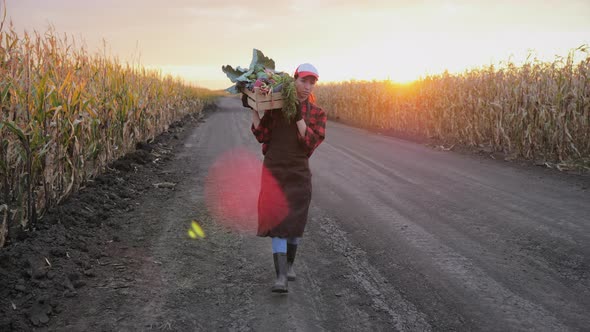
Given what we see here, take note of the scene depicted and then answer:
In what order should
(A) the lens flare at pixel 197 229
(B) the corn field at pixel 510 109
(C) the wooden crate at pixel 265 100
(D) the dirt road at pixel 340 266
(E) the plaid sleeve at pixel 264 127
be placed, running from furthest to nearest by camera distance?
1. (B) the corn field at pixel 510 109
2. (A) the lens flare at pixel 197 229
3. (E) the plaid sleeve at pixel 264 127
4. (C) the wooden crate at pixel 265 100
5. (D) the dirt road at pixel 340 266

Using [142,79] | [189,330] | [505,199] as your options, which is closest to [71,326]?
[189,330]

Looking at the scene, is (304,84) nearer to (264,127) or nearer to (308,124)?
(308,124)

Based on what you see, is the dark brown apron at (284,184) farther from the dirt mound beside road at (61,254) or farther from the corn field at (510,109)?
the corn field at (510,109)

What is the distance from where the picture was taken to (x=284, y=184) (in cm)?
409

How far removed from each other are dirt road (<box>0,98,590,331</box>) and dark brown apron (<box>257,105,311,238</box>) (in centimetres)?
62

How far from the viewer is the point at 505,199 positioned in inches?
294

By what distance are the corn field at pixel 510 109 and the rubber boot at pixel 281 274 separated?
27.8 ft

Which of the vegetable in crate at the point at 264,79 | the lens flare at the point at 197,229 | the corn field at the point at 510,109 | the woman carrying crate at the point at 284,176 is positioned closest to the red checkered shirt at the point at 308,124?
the woman carrying crate at the point at 284,176

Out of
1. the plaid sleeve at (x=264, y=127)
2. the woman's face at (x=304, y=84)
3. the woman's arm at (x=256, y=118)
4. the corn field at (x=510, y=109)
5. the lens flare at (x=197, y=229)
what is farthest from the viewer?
the corn field at (x=510, y=109)

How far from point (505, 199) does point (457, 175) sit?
2.04 m

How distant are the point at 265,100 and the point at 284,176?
0.73 metres

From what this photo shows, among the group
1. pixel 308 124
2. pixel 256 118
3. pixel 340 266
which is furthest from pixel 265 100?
pixel 340 266

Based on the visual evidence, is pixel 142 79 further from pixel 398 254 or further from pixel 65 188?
pixel 398 254

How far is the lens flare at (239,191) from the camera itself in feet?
13.5
